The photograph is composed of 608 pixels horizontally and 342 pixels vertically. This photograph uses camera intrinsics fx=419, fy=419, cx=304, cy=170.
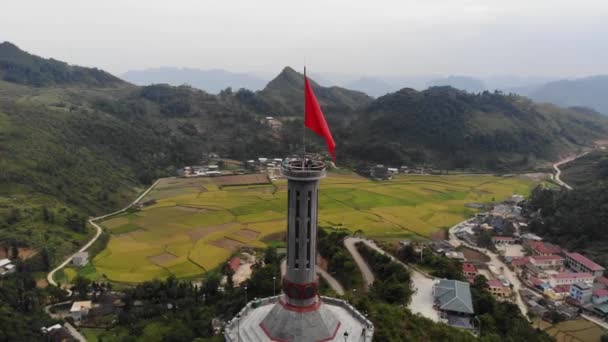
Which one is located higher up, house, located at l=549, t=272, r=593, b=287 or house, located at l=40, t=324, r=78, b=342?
house, located at l=549, t=272, r=593, b=287

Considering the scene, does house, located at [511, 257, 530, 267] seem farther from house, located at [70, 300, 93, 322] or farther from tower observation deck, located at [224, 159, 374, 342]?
house, located at [70, 300, 93, 322]

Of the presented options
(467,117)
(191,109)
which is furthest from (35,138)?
(467,117)

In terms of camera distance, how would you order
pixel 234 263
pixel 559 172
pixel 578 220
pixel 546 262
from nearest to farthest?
pixel 234 263, pixel 546 262, pixel 578 220, pixel 559 172

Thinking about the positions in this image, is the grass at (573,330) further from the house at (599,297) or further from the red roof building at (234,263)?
the red roof building at (234,263)

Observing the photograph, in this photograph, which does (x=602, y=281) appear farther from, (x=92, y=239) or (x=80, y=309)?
(x=92, y=239)

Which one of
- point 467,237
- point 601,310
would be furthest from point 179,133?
point 601,310

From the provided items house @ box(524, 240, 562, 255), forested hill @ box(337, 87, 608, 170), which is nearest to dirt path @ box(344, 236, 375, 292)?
house @ box(524, 240, 562, 255)
